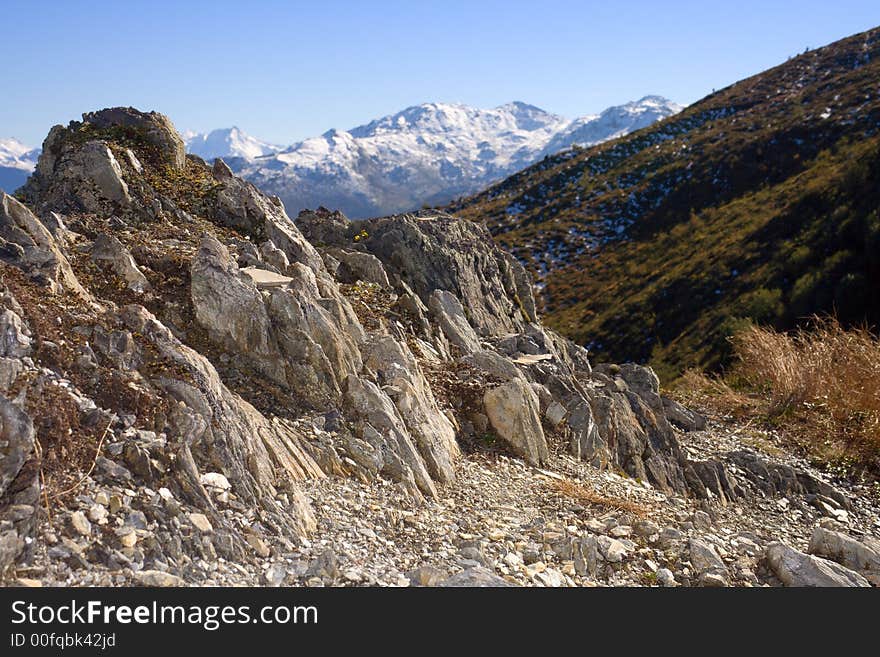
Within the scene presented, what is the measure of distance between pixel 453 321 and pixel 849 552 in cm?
1298

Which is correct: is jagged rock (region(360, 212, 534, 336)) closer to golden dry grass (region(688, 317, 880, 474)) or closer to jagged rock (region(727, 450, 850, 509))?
golden dry grass (region(688, 317, 880, 474))

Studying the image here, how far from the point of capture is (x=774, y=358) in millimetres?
24500

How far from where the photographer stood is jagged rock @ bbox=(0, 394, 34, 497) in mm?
7444

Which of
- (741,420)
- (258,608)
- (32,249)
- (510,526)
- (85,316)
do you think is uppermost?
(32,249)

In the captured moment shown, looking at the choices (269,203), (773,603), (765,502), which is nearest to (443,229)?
(269,203)

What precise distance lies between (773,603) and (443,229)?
69.5 ft

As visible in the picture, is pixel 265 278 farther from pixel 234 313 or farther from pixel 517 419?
pixel 517 419

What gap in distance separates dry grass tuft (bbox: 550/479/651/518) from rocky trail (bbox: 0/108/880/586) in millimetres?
65

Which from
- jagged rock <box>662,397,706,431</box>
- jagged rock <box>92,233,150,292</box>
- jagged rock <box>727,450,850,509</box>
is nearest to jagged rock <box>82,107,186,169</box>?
jagged rock <box>92,233,150,292</box>

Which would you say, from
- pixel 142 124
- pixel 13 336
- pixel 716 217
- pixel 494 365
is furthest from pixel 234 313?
pixel 716 217

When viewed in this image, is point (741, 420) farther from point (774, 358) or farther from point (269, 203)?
point (269, 203)

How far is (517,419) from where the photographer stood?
48.2 feet

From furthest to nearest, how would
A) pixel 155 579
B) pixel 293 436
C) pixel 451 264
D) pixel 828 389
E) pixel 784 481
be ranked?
pixel 451 264 → pixel 828 389 → pixel 784 481 → pixel 293 436 → pixel 155 579

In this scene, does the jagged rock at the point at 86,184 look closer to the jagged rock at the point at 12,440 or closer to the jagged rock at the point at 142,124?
the jagged rock at the point at 142,124
